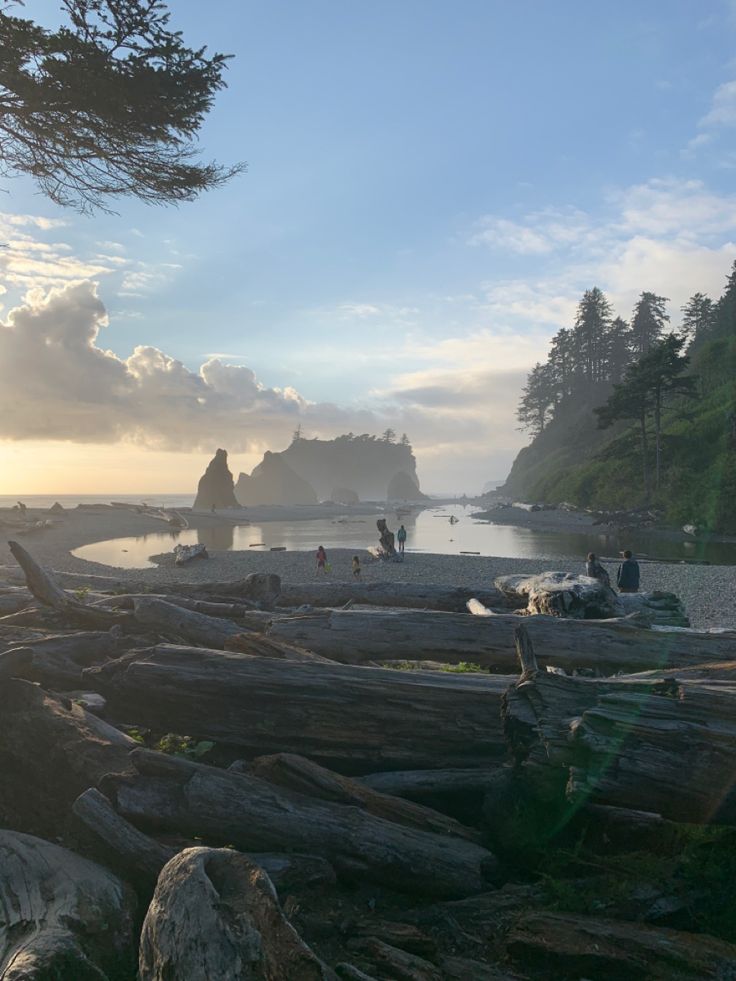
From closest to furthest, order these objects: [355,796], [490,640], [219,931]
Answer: [219,931]
[355,796]
[490,640]

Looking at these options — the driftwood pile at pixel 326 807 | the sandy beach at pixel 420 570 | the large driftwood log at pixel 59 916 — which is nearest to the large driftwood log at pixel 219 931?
the driftwood pile at pixel 326 807

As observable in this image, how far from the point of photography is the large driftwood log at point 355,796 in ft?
14.4

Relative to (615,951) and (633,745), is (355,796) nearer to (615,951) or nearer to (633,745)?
(615,951)

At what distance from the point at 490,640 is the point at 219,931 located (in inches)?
207

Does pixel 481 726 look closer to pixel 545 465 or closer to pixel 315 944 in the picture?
pixel 315 944

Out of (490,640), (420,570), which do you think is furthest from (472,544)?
(490,640)

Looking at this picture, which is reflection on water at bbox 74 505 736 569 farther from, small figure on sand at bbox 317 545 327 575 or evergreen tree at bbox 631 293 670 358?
evergreen tree at bbox 631 293 670 358

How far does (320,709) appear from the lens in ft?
17.2

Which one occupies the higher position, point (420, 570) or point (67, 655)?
point (67, 655)

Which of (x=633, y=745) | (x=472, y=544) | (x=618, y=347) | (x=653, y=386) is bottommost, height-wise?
(x=472, y=544)

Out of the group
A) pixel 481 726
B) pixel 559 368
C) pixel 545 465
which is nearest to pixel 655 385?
pixel 545 465

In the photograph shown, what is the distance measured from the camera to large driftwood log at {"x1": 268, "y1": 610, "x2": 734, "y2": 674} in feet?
22.9

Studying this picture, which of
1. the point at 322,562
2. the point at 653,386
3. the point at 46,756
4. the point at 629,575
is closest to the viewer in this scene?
the point at 46,756

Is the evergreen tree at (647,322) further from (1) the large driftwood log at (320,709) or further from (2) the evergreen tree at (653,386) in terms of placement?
(1) the large driftwood log at (320,709)
